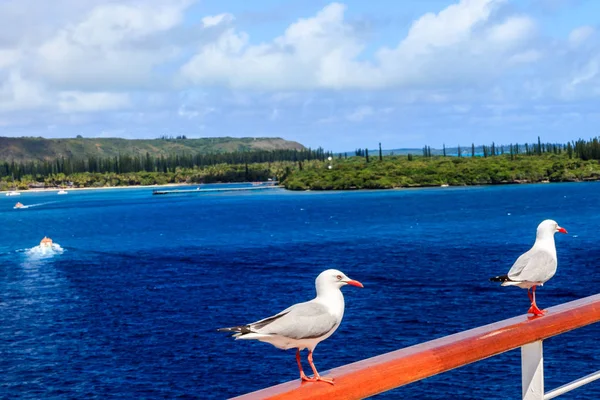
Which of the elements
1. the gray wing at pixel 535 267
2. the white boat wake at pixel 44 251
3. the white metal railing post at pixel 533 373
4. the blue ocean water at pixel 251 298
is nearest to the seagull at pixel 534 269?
the gray wing at pixel 535 267

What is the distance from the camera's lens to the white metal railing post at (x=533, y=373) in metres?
3.45

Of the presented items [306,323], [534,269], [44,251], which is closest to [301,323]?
[306,323]

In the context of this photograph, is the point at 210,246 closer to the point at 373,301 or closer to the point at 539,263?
the point at 373,301

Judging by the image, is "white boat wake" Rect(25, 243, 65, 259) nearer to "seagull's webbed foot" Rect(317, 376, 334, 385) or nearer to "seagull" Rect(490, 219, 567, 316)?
"seagull" Rect(490, 219, 567, 316)

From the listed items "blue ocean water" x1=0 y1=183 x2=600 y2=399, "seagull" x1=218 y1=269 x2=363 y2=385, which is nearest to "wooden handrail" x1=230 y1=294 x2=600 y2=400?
"seagull" x1=218 y1=269 x2=363 y2=385

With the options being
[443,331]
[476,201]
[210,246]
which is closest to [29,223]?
[210,246]

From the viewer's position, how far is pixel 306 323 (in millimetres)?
3340

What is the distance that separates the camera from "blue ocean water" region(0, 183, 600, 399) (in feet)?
97.1

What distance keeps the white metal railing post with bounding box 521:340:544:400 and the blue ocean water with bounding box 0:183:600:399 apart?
73.5 ft

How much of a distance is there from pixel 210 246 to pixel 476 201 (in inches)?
2582

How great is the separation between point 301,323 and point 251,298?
143ft

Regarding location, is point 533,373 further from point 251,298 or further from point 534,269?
point 251,298

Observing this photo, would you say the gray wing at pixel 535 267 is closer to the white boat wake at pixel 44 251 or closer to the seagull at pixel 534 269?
the seagull at pixel 534 269

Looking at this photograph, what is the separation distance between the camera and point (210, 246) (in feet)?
262
